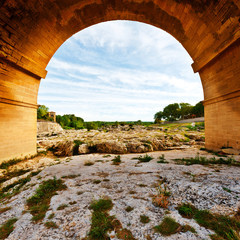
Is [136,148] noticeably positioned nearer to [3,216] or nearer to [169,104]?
[3,216]

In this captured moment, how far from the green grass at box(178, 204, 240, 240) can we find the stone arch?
6413 mm

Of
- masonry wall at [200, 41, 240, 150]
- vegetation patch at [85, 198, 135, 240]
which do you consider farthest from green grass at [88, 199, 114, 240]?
masonry wall at [200, 41, 240, 150]

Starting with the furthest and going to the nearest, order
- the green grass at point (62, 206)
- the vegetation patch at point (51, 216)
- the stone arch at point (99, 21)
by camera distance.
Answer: the stone arch at point (99, 21) → the green grass at point (62, 206) → the vegetation patch at point (51, 216)

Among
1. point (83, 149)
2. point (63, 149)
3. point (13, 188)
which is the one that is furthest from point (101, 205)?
point (63, 149)

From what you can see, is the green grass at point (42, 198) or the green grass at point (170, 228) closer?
the green grass at point (170, 228)

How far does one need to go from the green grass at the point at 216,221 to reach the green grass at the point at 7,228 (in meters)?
3.59

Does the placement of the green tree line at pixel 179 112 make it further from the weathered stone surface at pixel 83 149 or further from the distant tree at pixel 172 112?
the weathered stone surface at pixel 83 149

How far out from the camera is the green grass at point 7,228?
212 centimetres

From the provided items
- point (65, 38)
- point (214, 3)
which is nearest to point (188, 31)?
point (214, 3)

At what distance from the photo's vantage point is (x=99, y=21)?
26.5ft

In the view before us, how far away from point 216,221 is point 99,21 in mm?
11501

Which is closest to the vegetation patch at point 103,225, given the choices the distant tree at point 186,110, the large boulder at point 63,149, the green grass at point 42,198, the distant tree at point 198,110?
the green grass at point 42,198

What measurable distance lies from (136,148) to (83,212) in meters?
7.23

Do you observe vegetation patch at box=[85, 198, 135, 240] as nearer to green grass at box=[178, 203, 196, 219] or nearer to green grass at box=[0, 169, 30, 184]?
green grass at box=[178, 203, 196, 219]
